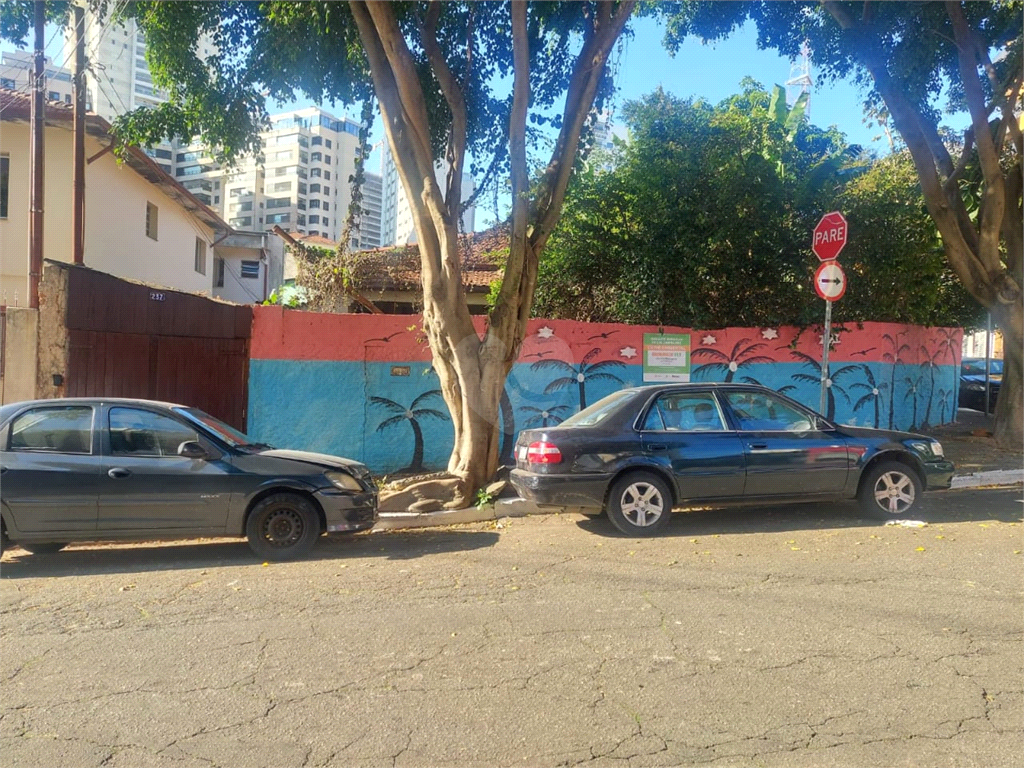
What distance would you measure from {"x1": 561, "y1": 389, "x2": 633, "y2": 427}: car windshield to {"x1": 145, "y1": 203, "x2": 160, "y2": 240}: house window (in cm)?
1542

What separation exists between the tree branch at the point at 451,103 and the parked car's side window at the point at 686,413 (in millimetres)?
3445

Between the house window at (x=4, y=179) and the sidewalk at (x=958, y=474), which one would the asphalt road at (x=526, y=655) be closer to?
the sidewalk at (x=958, y=474)

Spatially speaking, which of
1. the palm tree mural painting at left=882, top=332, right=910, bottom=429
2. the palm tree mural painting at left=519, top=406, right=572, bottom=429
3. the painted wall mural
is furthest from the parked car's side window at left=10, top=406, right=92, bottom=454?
the palm tree mural painting at left=882, top=332, right=910, bottom=429

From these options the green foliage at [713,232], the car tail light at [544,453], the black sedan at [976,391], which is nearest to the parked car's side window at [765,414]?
the car tail light at [544,453]

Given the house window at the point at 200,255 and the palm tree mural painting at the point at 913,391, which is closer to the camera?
the palm tree mural painting at the point at 913,391

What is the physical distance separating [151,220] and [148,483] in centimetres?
1532

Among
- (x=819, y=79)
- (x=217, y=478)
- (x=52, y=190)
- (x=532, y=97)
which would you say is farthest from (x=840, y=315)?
(x=52, y=190)

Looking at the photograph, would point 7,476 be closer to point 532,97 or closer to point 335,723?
point 335,723

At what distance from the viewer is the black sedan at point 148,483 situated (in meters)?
6.34

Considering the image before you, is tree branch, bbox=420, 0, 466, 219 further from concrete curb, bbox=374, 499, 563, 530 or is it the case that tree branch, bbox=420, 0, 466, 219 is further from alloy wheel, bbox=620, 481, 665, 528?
alloy wheel, bbox=620, 481, 665, 528

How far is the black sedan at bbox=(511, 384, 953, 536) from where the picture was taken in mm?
7246

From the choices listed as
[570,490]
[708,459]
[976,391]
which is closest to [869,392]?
[708,459]

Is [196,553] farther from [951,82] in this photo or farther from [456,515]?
[951,82]

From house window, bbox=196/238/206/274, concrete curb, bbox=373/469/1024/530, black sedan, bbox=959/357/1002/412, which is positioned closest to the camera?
concrete curb, bbox=373/469/1024/530
